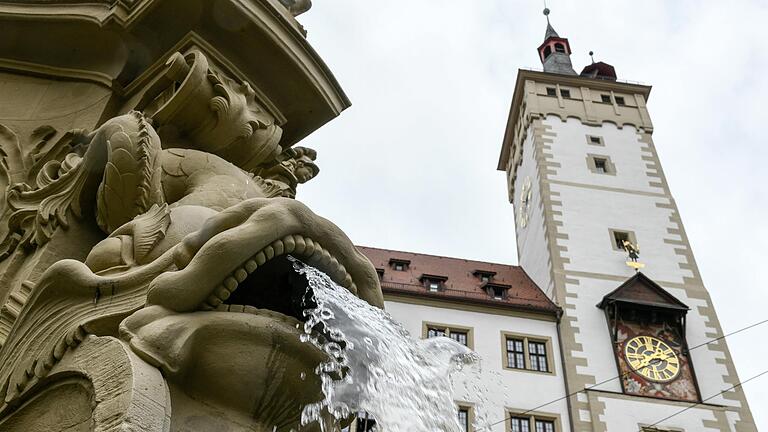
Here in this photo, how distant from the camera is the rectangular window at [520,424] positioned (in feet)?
70.9

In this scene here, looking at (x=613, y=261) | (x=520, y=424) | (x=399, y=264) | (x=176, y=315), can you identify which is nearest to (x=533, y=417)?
(x=520, y=424)

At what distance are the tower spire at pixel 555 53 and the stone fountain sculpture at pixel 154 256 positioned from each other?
4244 cm

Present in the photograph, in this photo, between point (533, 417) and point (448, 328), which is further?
point (448, 328)

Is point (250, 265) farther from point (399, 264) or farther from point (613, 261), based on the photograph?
Answer: point (613, 261)

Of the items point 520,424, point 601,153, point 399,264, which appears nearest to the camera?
point 520,424

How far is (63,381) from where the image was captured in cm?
175

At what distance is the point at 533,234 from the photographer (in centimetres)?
3125

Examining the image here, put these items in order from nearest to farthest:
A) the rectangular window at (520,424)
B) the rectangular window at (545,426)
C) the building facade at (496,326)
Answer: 1. the rectangular window at (520,424)
2. the rectangular window at (545,426)
3. the building facade at (496,326)

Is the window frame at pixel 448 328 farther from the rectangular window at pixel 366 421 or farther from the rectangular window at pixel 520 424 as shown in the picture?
the rectangular window at pixel 366 421

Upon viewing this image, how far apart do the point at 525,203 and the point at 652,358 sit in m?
11.6

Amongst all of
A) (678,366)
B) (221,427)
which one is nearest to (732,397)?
(678,366)

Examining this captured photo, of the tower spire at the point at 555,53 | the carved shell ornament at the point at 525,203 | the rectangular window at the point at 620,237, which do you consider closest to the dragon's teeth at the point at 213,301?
the rectangular window at the point at 620,237

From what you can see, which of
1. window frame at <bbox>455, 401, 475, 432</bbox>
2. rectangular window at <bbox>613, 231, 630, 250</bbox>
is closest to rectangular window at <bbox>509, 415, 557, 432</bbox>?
window frame at <bbox>455, 401, 475, 432</bbox>

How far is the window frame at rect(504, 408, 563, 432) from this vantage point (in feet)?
71.1
